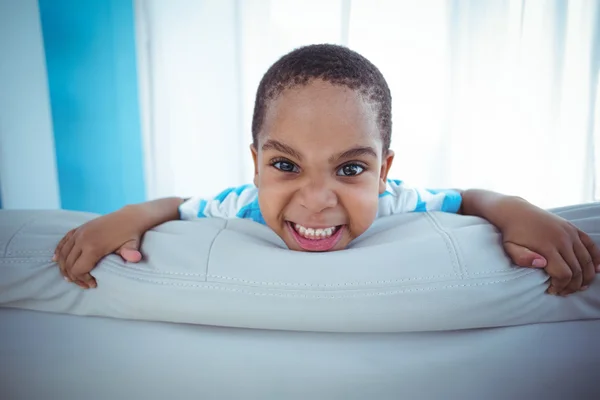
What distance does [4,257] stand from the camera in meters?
0.56

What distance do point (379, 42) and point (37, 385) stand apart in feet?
5.25

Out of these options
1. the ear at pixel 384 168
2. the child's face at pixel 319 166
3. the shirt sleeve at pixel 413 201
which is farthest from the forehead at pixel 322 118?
the shirt sleeve at pixel 413 201

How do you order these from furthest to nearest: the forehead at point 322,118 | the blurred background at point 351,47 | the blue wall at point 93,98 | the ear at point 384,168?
the blurred background at point 351,47 → the blue wall at point 93,98 → the ear at point 384,168 → the forehead at point 322,118

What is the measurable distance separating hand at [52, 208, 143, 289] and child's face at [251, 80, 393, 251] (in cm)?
26

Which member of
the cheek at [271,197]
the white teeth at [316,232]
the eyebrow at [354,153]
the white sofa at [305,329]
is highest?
the eyebrow at [354,153]

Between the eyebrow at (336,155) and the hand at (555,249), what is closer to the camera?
the hand at (555,249)

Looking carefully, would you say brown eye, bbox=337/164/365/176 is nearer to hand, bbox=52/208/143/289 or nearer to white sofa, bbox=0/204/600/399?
white sofa, bbox=0/204/600/399

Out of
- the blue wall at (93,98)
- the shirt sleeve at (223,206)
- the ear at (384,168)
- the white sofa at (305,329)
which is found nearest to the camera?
the white sofa at (305,329)

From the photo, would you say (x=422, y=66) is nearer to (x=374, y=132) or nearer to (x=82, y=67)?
(x=374, y=132)

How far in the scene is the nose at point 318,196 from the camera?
24.8 inches

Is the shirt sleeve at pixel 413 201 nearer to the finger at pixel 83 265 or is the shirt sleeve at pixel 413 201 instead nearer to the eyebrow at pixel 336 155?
the eyebrow at pixel 336 155

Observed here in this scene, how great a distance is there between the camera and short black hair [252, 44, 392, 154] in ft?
2.14

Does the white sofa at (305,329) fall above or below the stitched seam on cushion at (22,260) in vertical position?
below

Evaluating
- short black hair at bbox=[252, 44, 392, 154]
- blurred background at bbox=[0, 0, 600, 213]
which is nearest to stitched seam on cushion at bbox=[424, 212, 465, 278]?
short black hair at bbox=[252, 44, 392, 154]
